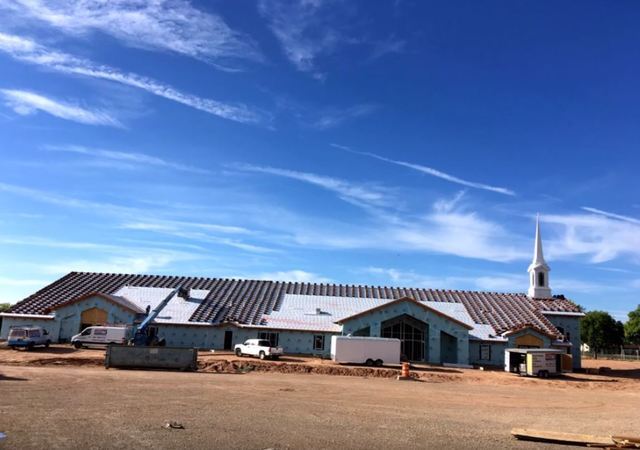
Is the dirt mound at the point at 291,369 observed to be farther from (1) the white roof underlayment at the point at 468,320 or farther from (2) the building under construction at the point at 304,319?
(1) the white roof underlayment at the point at 468,320

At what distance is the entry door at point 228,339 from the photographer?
50156 millimetres

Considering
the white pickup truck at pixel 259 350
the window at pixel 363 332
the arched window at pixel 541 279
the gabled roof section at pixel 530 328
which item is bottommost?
the white pickup truck at pixel 259 350

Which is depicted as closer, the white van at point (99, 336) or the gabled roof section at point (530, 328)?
the white van at point (99, 336)

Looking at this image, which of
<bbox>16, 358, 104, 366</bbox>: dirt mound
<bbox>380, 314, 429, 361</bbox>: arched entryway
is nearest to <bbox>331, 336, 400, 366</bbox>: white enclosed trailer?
<bbox>380, 314, 429, 361</bbox>: arched entryway

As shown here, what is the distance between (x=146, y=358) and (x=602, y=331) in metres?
103

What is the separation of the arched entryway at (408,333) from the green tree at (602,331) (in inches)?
2982

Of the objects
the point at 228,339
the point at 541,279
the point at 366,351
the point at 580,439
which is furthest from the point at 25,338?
the point at 541,279

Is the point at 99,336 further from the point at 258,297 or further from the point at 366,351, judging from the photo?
the point at 366,351

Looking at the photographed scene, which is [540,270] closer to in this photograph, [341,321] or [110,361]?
[341,321]

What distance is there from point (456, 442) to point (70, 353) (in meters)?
33.7

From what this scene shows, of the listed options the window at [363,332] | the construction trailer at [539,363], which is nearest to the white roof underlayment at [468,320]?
the construction trailer at [539,363]

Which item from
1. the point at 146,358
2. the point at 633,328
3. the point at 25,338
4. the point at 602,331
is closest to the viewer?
the point at 146,358

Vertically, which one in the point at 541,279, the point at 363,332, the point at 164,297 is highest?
the point at 541,279

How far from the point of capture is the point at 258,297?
56.2m
